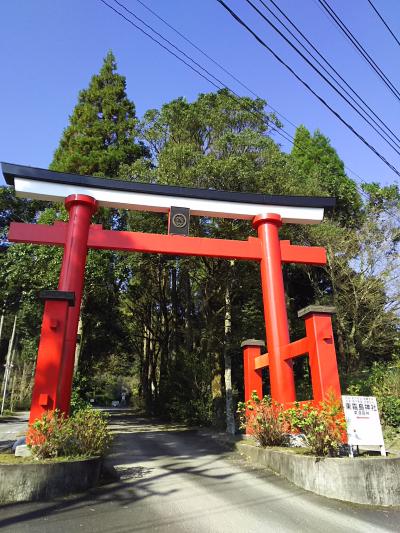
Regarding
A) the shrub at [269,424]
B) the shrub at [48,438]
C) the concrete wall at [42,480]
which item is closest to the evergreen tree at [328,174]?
the shrub at [269,424]

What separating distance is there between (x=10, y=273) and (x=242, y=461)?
1086cm

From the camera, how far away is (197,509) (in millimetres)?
4879

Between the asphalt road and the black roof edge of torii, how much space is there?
6143 millimetres

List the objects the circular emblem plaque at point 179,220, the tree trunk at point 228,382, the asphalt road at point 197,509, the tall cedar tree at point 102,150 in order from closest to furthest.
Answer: the asphalt road at point 197,509
the circular emblem plaque at point 179,220
the tree trunk at point 228,382
the tall cedar tree at point 102,150

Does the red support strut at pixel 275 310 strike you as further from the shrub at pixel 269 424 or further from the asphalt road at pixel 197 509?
the asphalt road at pixel 197 509

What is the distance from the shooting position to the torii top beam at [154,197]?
940cm

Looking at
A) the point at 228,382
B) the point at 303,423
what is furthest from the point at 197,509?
the point at 228,382

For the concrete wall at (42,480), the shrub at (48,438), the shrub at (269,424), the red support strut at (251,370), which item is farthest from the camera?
the red support strut at (251,370)

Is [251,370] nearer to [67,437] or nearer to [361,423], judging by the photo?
[361,423]

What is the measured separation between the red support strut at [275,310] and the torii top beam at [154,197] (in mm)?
459

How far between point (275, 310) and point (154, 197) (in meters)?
4.02

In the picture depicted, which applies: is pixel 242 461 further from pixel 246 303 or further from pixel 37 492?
pixel 246 303

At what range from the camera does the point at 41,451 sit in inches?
226

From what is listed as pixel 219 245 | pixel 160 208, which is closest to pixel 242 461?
pixel 219 245
